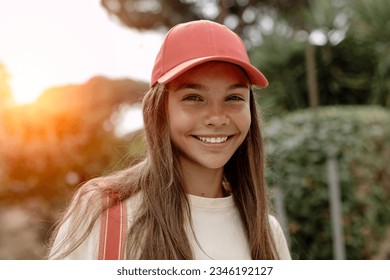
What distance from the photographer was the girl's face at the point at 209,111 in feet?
5.37

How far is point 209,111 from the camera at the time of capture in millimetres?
1636

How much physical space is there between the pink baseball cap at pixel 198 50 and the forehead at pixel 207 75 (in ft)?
0.10

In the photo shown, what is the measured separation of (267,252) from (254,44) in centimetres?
753


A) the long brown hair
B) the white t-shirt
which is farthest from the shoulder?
the white t-shirt

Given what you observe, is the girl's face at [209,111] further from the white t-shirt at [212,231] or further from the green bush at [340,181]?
the green bush at [340,181]

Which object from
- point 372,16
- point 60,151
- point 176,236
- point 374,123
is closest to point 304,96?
point 372,16

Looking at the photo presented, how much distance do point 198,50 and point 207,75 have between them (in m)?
0.08

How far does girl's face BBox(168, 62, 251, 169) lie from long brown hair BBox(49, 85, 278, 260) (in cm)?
6

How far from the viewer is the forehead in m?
1.64

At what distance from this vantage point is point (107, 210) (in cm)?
156

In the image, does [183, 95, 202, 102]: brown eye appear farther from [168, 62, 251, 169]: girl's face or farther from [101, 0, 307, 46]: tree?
[101, 0, 307, 46]: tree

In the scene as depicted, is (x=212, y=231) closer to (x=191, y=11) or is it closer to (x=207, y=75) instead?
(x=207, y=75)

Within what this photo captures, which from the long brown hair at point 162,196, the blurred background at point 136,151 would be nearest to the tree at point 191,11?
the blurred background at point 136,151
